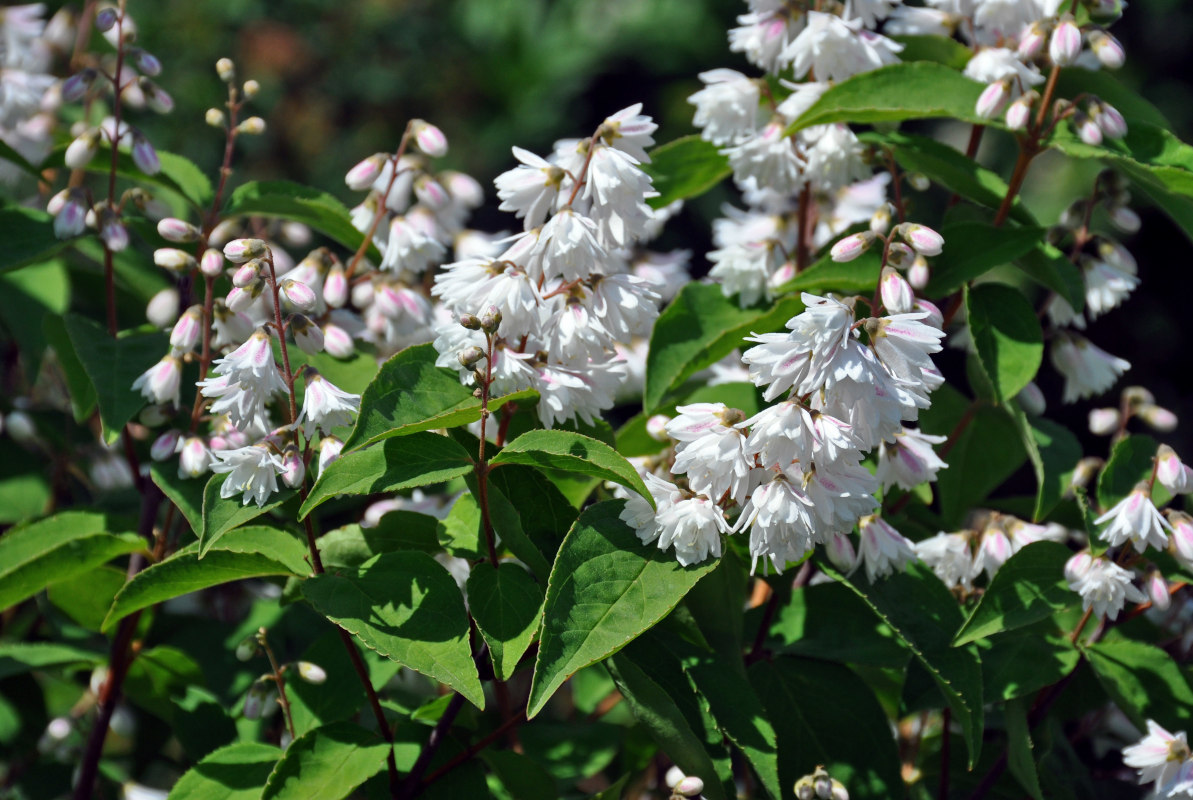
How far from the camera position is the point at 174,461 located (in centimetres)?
130

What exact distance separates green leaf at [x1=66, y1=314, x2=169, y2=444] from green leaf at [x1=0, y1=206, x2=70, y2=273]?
9cm

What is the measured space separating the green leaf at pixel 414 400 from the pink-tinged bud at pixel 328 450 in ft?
0.23

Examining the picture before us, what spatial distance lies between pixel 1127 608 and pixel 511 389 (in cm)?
93

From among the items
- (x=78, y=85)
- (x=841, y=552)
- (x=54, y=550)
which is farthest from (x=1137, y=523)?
(x=78, y=85)

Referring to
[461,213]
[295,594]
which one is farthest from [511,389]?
[461,213]

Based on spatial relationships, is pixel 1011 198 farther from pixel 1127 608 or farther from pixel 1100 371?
pixel 1127 608

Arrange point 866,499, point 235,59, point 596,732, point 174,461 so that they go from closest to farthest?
point 866,499 → point 174,461 → point 596,732 → point 235,59

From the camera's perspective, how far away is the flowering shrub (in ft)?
3.42

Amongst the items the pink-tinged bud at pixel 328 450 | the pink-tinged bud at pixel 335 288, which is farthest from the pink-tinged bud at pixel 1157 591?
the pink-tinged bud at pixel 335 288

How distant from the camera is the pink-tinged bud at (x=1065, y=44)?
125cm

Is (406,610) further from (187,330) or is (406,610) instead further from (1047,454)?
(1047,454)

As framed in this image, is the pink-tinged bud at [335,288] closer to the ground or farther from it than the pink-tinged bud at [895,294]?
closer to the ground

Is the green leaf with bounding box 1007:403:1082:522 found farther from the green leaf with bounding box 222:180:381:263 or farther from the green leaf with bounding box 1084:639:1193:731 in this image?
the green leaf with bounding box 222:180:381:263

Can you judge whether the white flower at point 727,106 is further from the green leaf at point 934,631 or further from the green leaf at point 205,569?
the green leaf at point 205,569
